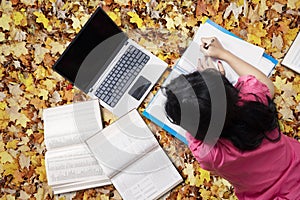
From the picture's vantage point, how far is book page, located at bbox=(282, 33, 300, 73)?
1.44m

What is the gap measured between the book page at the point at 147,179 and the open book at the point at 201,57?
0.11 metres

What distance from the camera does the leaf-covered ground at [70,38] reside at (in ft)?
4.73

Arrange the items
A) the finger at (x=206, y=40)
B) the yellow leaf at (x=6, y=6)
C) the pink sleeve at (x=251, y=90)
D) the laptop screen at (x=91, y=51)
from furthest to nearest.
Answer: the yellow leaf at (x=6, y=6) → the finger at (x=206, y=40) → the laptop screen at (x=91, y=51) → the pink sleeve at (x=251, y=90)

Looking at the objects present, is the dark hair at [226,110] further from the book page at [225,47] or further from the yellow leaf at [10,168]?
the yellow leaf at [10,168]

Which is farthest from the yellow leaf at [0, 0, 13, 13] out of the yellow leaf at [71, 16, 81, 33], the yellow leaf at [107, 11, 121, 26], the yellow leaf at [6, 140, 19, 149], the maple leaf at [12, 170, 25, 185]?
the maple leaf at [12, 170, 25, 185]

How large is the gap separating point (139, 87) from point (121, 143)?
20 centimetres

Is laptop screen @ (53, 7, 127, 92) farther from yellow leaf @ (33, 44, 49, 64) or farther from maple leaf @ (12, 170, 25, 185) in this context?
maple leaf @ (12, 170, 25, 185)

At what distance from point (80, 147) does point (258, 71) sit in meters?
0.64

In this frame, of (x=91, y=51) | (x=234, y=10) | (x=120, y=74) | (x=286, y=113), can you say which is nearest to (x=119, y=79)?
(x=120, y=74)

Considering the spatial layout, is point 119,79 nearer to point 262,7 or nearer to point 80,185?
point 80,185

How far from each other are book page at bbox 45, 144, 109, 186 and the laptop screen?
21 cm

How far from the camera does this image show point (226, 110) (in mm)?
1056

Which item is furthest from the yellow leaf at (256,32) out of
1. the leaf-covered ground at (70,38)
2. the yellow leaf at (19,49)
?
the yellow leaf at (19,49)

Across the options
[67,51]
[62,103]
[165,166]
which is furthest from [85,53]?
[165,166]
